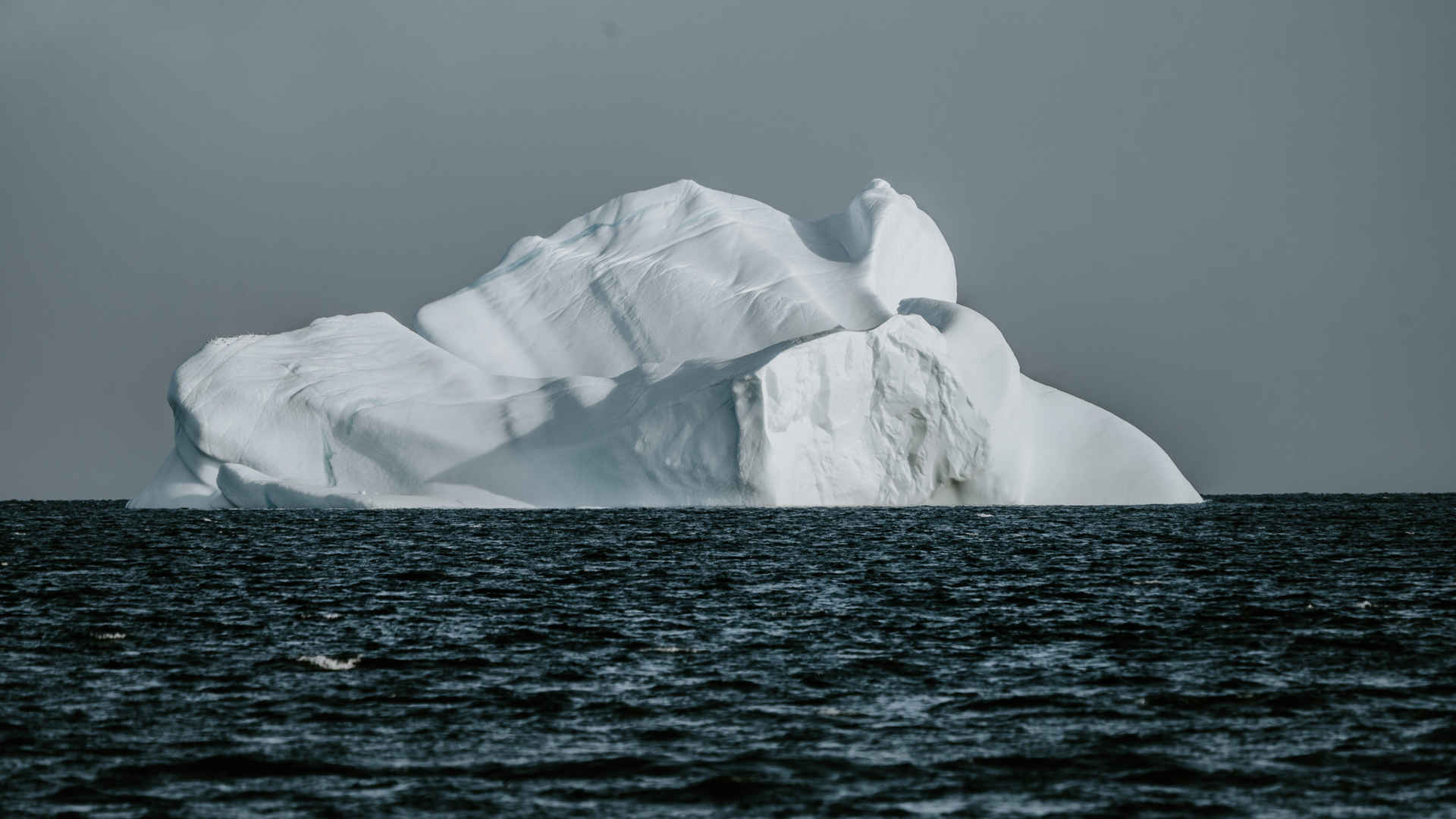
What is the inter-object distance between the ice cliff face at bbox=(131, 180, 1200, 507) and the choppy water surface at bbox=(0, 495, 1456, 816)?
47.9 ft

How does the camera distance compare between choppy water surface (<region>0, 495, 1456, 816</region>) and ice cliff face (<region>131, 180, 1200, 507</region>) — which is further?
ice cliff face (<region>131, 180, 1200, 507</region>)

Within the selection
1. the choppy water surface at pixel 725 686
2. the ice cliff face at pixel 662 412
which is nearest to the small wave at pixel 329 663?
the choppy water surface at pixel 725 686

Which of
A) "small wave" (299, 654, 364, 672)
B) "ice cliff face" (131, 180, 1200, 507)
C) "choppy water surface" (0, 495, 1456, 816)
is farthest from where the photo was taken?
"ice cliff face" (131, 180, 1200, 507)

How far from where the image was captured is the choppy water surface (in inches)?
393

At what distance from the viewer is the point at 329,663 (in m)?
14.9

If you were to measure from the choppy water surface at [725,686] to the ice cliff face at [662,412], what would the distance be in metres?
14.6

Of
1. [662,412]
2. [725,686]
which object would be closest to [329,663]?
[725,686]

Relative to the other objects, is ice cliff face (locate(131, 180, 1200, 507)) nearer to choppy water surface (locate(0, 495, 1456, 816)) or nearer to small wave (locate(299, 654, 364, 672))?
choppy water surface (locate(0, 495, 1456, 816))

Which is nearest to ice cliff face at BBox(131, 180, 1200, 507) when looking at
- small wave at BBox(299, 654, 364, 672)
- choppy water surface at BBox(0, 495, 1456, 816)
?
choppy water surface at BBox(0, 495, 1456, 816)

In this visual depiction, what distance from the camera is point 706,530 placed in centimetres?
3553

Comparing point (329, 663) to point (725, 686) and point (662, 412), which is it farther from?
point (662, 412)

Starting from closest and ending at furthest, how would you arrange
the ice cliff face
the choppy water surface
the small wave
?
the choppy water surface
the small wave
the ice cliff face

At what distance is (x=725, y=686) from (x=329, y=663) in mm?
3831

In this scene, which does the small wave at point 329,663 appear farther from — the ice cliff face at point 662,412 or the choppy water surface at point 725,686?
the ice cliff face at point 662,412
